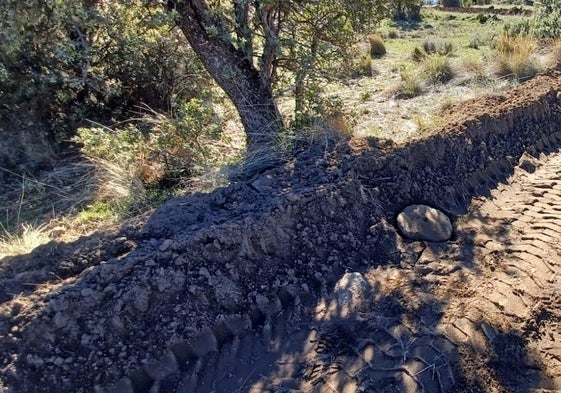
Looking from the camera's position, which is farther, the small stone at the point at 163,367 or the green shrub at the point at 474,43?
the green shrub at the point at 474,43

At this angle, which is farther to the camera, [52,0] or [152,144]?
[152,144]

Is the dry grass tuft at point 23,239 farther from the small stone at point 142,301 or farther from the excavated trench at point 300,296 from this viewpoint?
the small stone at point 142,301

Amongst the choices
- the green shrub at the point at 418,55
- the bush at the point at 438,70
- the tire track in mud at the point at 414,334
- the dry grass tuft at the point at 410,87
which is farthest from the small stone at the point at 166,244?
the green shrub at the point at 418,55

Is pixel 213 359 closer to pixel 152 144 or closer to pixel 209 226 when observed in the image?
pixel 209 226

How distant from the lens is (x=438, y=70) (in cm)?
826

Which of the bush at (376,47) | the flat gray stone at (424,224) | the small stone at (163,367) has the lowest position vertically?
the small stone at (163,367)

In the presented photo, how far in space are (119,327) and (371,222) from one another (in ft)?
6.85

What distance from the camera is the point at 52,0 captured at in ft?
16.1

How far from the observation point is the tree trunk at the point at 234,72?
5262 millimetres

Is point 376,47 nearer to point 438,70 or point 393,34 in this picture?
point 438,70

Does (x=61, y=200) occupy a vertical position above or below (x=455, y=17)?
below

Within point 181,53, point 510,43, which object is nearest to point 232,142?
point 181,53

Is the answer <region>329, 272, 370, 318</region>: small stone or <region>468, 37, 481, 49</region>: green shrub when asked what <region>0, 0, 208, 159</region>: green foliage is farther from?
<region>468, 37, 481, 49</region>: green shrub

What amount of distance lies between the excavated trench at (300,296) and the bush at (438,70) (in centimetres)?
379
